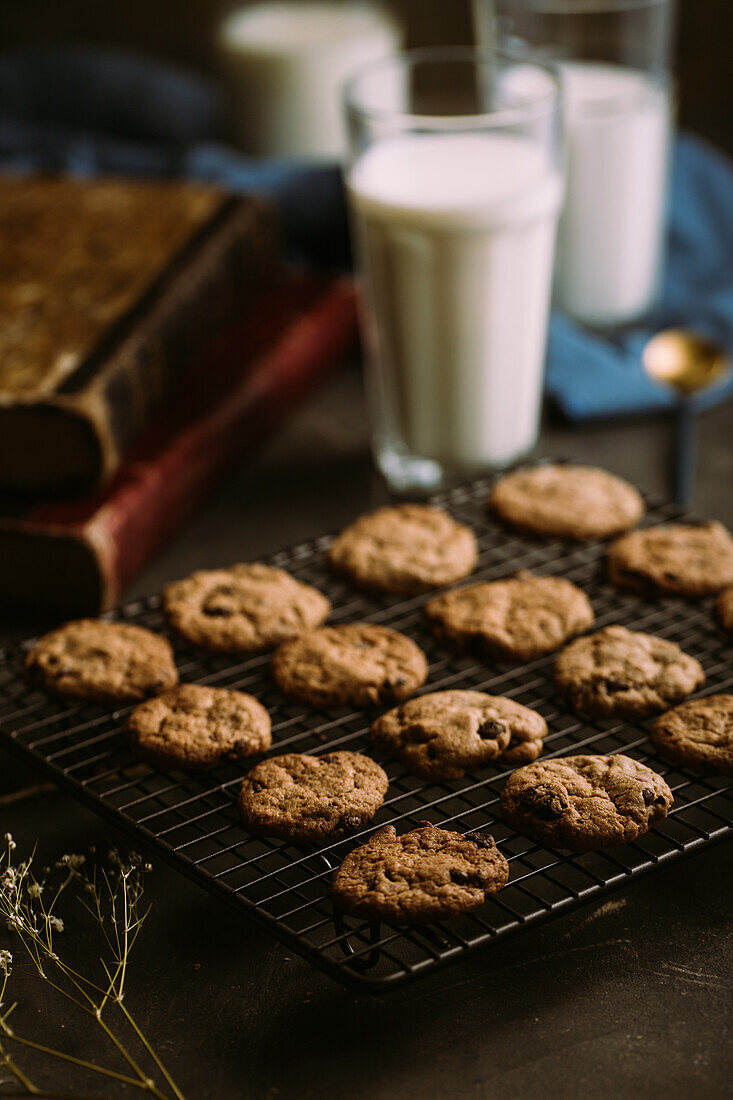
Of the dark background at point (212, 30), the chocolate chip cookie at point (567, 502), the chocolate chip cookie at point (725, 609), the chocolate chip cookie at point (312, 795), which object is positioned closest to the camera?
the chocolate chip cookie at point (312, 795)

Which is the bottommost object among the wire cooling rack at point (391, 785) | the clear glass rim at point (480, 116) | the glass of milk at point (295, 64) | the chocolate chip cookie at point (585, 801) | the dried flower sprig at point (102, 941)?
the dried flower sprig at point (102, 941)

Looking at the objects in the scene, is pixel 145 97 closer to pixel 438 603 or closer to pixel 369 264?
pixel 369 264

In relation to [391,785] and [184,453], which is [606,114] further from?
[391,785]

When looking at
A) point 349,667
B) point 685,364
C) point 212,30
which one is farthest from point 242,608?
point 212,30

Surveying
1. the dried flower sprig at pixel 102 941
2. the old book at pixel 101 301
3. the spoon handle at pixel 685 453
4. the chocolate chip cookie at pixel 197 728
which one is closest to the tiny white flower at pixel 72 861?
the dried flower sprig at pixel 102 941

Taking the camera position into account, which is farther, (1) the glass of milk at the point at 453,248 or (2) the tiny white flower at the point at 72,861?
(1) the glass of milk at the point at 453,248

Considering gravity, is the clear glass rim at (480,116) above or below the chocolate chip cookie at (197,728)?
above

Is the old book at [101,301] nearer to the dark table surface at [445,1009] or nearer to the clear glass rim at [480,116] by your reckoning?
the clear glass rim at [480,116]

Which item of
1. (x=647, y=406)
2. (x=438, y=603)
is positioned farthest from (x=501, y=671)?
(x=647, y=406)
